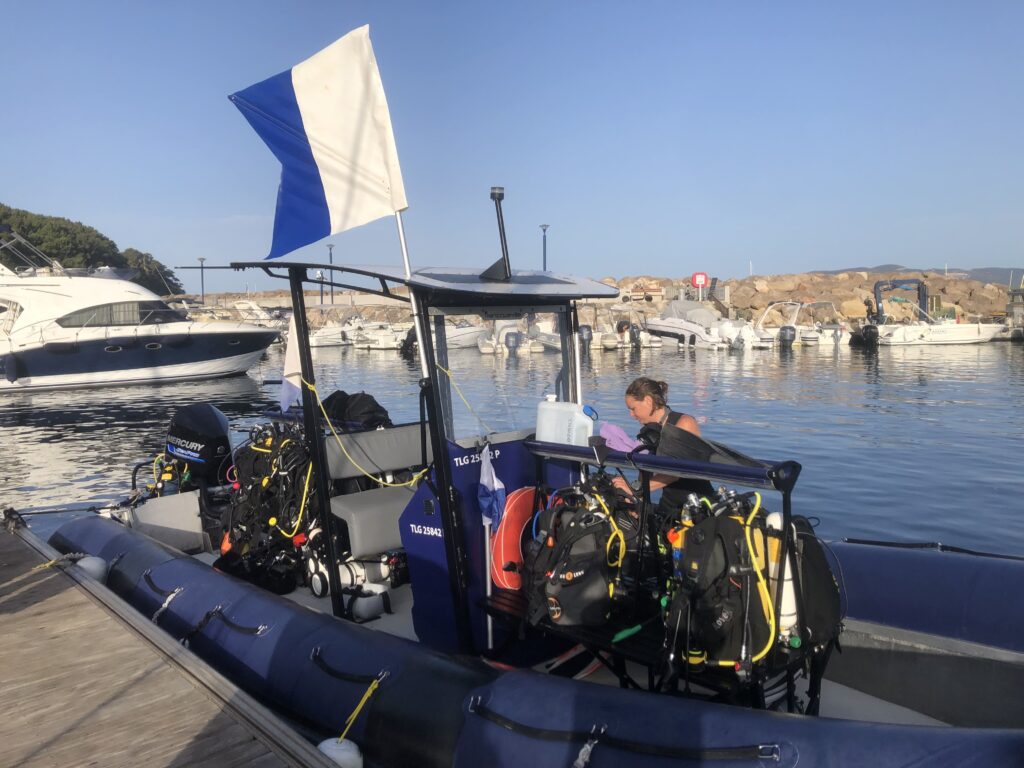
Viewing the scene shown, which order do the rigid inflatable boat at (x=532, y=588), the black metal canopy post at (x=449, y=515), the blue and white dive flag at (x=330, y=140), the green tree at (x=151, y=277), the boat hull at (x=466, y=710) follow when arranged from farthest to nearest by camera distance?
the green tree at (x=151, y=277) → the blue and white dive flag at (x=330, y=140) → the black metal canopy post at (x=449, y=515) → the rigid inflatable boat at (x=532, y=588) → the boat hull at (x=466, y=710)

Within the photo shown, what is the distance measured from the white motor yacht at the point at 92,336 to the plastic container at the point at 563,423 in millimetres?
33543

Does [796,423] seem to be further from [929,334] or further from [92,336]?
[929,334]

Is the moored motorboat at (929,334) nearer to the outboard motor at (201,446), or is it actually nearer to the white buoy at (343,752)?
the outboard motor at (201,446)

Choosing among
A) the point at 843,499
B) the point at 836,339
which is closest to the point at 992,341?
the point at 836,339

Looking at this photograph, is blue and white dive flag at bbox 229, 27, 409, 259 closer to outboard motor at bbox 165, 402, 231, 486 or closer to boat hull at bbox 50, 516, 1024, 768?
boat hull at bbox 50, 516, 1024, 768

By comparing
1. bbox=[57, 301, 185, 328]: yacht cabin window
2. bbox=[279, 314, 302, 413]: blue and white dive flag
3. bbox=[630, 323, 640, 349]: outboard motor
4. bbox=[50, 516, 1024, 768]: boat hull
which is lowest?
bbox=[630, 323, 640, 349]: outboard motor

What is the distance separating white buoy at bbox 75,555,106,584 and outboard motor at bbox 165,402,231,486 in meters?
1.64

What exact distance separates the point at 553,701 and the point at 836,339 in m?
56.6

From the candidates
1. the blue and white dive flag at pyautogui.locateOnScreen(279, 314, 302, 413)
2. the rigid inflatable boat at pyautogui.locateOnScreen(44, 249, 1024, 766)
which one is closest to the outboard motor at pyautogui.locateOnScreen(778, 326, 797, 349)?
the rigid inflatable boat at pyautogui.locateOnScreen(44, 249, 1024, 766)

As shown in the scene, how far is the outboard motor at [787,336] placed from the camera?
54.2 m

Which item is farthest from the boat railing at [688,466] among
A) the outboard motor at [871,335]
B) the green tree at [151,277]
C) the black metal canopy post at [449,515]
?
the green tree at [151,277]

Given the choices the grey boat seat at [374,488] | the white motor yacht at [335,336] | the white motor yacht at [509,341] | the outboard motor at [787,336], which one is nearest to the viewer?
the white motor yacht at [509,341]

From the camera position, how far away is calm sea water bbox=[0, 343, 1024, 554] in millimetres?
10008

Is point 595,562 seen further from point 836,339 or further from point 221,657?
point 836,339
